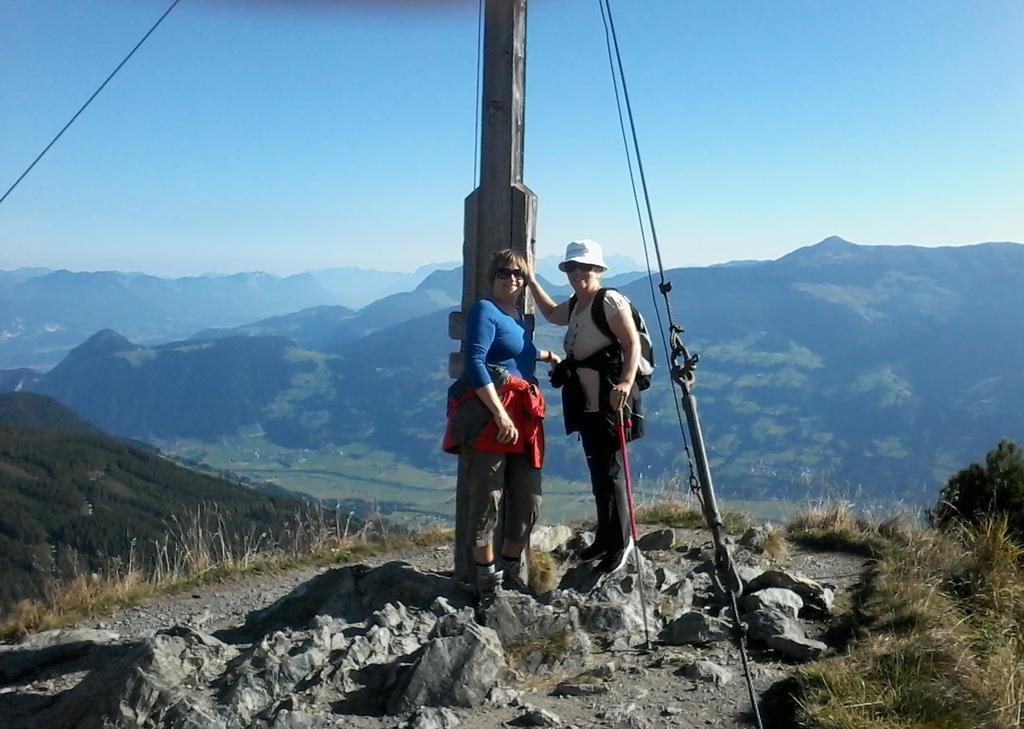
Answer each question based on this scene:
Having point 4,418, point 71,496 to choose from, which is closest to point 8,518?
point 71,496

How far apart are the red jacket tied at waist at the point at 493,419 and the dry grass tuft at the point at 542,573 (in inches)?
45.6

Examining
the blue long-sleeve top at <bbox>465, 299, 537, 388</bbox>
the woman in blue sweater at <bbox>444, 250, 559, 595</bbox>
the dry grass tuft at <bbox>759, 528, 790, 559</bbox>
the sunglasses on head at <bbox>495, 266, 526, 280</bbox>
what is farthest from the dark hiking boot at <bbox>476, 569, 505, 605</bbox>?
the dry grass tuft at <bbox>759, 528, 790, 559</bbox>

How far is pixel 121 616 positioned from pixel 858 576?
5680 mm

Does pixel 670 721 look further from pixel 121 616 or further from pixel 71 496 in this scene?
pixel 71 496

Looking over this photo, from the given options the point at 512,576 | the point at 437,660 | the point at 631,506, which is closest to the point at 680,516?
the point at 512,576

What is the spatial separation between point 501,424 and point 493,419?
15 cm

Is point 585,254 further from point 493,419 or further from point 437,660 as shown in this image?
point 437,660

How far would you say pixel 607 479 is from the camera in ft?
19.9

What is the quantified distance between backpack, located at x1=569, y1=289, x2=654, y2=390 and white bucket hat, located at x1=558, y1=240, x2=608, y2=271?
0.62ft

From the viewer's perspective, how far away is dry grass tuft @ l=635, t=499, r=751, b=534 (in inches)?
356

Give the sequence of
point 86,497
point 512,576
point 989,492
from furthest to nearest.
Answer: point 86,497, point 989,492, point 512,576

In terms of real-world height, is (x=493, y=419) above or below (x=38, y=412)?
above

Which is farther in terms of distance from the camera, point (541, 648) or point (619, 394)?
point (619, 394)

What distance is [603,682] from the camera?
182 inches
